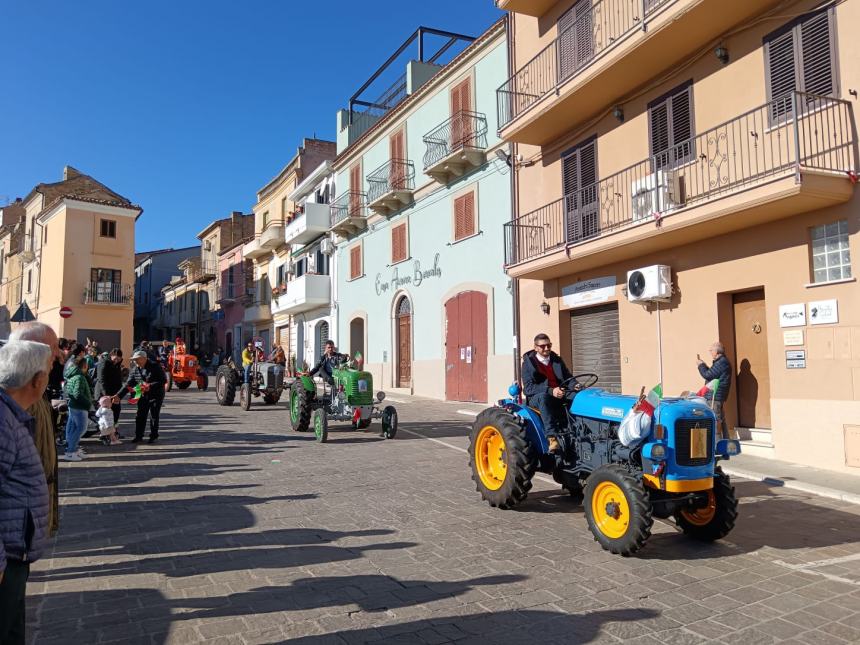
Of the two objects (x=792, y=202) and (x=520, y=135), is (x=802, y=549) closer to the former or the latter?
(x=792, y=202)

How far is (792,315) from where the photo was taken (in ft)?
30.3

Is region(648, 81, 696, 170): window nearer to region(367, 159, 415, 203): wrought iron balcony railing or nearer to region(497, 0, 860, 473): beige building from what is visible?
region(497, 0, 860, 473): beige building

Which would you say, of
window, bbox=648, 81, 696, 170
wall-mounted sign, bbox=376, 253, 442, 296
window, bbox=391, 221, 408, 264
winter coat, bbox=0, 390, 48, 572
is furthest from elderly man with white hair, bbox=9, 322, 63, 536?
window, bbox=391, 221, 408, 264

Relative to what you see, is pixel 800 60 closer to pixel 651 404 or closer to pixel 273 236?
pixel 651 404

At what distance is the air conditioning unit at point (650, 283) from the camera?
454 inches

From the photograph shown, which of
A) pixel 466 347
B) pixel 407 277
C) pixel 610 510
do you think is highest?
pixel 407 277

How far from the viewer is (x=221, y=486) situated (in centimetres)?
764

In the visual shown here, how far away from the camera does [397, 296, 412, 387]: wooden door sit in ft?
75.2

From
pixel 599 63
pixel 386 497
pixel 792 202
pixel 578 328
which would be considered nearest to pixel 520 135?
pixel 599 63

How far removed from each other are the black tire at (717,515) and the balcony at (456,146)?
14.3 m

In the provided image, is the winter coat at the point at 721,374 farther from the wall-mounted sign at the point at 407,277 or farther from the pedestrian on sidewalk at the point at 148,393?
the wall-mounted sign at the point at 407,277

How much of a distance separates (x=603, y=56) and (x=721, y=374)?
643cm

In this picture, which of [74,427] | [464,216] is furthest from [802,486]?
[464,216]

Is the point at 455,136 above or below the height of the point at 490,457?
above
